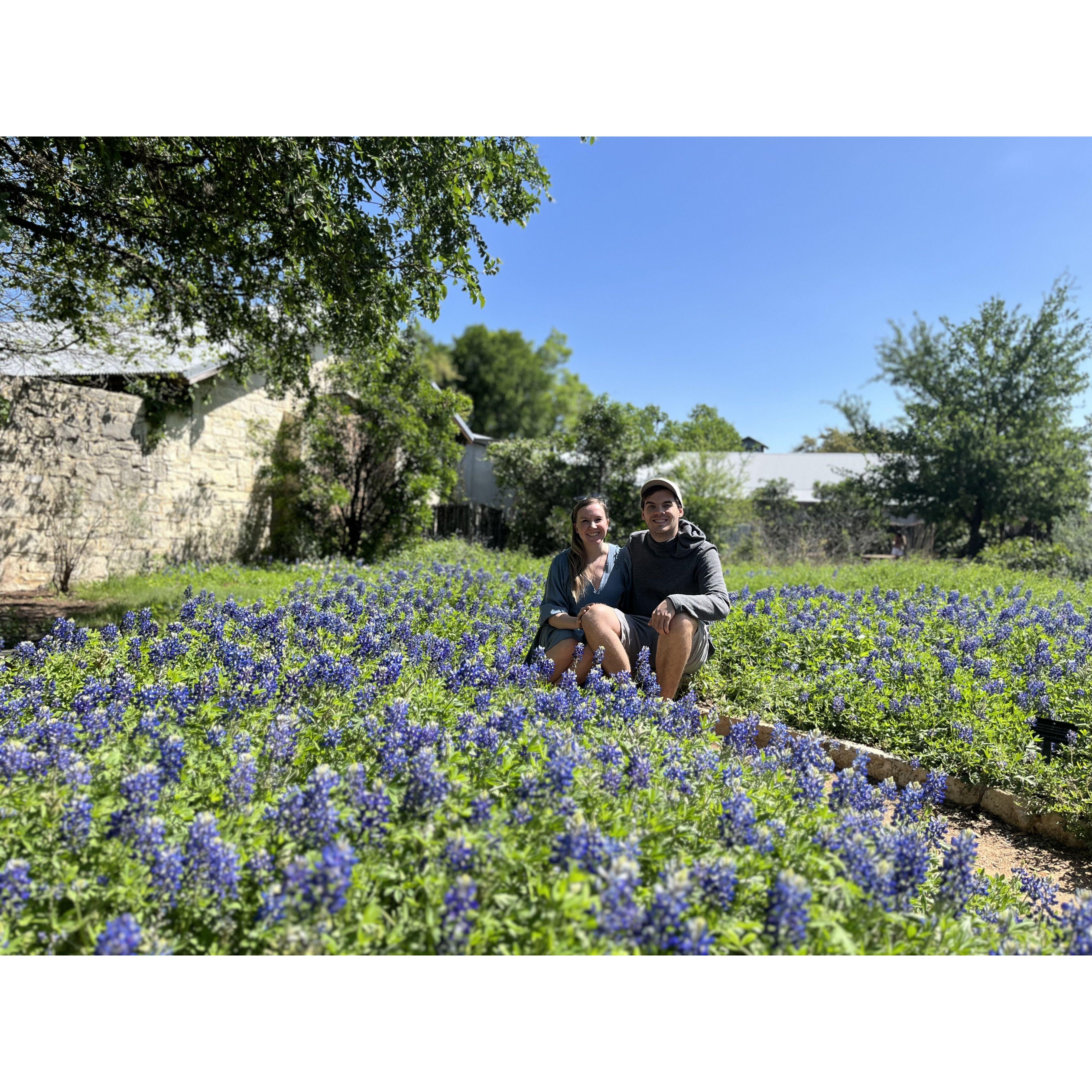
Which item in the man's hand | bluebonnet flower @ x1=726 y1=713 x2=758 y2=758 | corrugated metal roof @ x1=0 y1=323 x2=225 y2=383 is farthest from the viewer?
corrugated metal roof @ x1=0 y1=323 x2=225 y2=383

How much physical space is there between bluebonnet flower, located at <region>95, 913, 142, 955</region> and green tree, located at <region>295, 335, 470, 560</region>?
11963mm

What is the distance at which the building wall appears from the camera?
9383 millimetres

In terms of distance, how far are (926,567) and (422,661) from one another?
36.0 feet

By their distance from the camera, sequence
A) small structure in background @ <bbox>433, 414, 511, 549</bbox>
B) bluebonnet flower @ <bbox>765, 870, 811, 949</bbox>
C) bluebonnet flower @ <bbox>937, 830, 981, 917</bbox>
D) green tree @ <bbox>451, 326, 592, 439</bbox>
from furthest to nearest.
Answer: green tree @ <bbox>451, 326, 592, 439</bbox> < small structure in background @ <bbox>433, 414, 511, 549</bbox> < bluebonnet flower @ <bbox>937, 830, 981, 917</bbox> < bluebonnet flower @ <bbox>765, 870, 811, 949</bbox>

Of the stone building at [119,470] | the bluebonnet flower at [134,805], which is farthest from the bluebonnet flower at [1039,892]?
the stone building at [119,470]

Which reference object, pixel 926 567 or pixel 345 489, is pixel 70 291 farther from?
pixel 926 567

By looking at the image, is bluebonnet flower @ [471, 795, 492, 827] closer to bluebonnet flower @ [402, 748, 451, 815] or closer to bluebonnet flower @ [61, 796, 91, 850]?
bluebonnet flower @ [402, 748, 451, 815]

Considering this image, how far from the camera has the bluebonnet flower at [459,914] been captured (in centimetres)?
144

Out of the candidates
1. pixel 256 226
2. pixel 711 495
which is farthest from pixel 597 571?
pixel 711 495

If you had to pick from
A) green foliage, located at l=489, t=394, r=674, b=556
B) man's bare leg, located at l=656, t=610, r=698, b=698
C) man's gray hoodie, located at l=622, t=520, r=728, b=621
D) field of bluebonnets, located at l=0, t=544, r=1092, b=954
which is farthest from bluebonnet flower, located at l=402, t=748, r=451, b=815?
green foliage, located at l=489, t=394, r=674, b=556

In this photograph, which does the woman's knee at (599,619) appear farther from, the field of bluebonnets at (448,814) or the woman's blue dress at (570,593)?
the field of bluebonnets at (448,814)

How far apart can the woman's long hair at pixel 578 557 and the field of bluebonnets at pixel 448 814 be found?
2.45 feet

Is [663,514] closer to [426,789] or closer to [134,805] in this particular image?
[426,789]

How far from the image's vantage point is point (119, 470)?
10531mm
